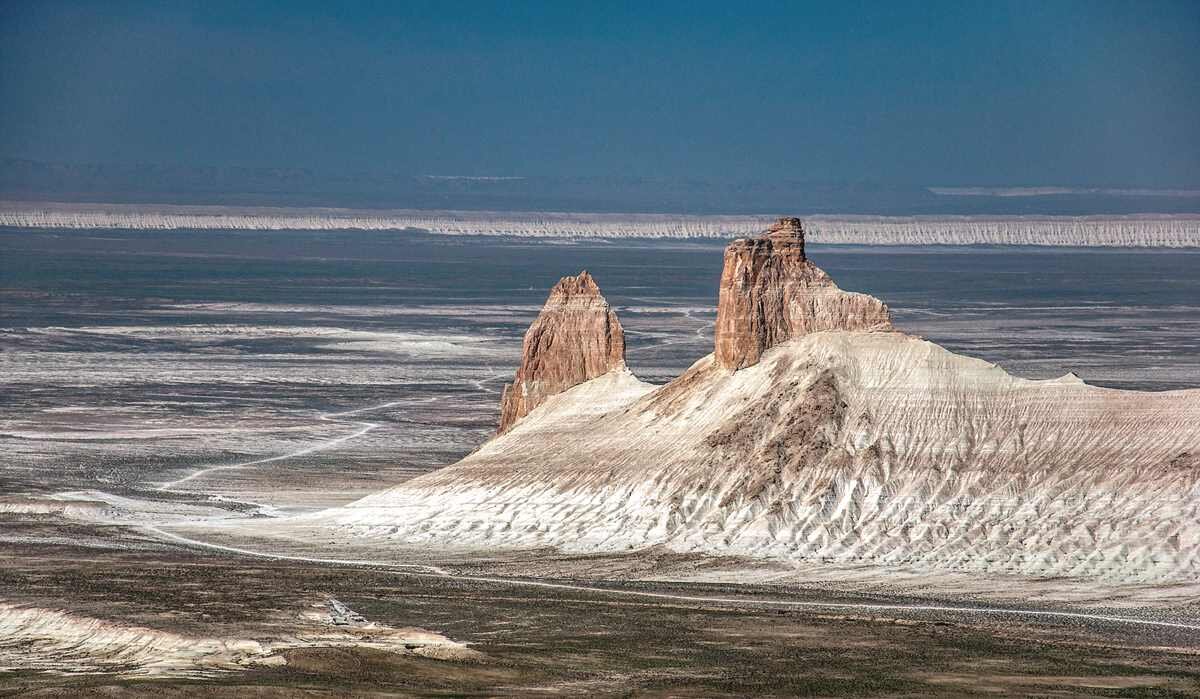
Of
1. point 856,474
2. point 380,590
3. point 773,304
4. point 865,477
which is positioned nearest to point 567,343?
point 773,304

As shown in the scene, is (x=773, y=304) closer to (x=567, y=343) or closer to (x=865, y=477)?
(x=865, y=477)

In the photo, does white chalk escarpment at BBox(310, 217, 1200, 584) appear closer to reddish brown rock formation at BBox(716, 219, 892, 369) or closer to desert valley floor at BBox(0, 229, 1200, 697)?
reddish brown rock formation at BBox(716, 219, 892, 369)

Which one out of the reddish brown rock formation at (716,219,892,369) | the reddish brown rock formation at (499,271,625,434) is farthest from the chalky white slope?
the reddish brown rock formation at (499,271,625,434)

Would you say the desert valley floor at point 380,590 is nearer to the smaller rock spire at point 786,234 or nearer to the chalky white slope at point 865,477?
the chalky white slope at point 865,477

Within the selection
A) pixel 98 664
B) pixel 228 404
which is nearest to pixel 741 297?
pixel 98 664

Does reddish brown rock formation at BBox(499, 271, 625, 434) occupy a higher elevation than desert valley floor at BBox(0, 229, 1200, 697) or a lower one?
higher

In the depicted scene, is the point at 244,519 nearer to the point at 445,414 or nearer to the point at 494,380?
the point at 445,414

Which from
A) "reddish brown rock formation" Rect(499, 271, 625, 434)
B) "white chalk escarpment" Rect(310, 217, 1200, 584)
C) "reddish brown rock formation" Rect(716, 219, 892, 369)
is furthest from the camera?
"reddish brown rock formation" Rect(499, 271, 625, 434)

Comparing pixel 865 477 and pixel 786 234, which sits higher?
pixel 786 234
